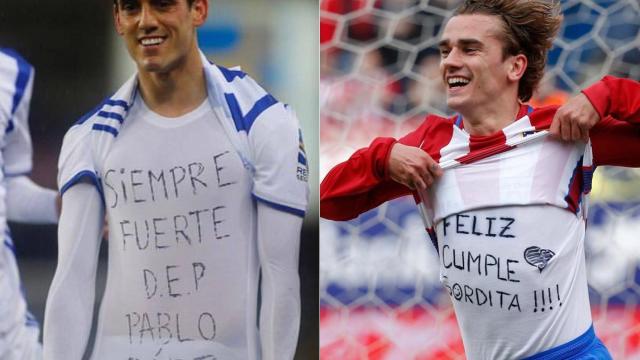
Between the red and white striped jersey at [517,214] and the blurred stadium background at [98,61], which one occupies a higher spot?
the blurred stadium background at [98,61]

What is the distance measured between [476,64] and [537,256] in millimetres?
559

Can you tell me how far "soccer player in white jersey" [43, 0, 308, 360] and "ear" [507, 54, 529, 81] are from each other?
631 mm

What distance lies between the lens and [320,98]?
8.64 ft

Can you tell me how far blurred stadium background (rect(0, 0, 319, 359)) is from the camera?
261cm

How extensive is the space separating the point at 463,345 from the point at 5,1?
5.39 ft

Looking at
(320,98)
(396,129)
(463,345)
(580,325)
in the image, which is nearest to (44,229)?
(320,98)

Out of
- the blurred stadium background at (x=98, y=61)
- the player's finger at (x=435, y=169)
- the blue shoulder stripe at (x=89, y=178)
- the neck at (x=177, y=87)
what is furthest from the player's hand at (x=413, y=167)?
the blue shoulder stripe at (x=89, y=178)

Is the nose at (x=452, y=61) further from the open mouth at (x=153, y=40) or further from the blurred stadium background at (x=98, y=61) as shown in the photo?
the open mouth at (x=153, y=40)

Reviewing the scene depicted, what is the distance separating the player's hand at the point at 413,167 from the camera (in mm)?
2586

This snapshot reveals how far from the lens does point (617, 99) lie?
8.13 ft

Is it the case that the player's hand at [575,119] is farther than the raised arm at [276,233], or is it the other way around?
the raised arm at [276,233]

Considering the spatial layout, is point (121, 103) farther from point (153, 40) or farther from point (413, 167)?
point (413, 167)

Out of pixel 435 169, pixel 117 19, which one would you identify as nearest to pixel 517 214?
pixel 435 169

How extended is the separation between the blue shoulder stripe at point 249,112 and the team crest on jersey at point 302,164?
0.13m
